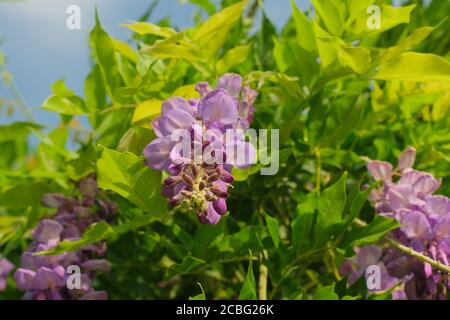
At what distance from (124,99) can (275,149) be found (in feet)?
0.93

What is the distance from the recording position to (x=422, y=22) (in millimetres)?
1465

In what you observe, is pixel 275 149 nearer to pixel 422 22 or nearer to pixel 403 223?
pixel 403 223

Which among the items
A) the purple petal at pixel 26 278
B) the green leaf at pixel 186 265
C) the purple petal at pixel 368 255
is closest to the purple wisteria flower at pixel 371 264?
the purple petal at pixel 368 255

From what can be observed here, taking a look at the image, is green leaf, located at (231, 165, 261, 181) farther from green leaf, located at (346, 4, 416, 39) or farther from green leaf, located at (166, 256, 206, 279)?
green leaf, located at (346, 4, 416, 39)

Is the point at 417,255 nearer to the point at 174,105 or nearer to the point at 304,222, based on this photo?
the point at 304,222

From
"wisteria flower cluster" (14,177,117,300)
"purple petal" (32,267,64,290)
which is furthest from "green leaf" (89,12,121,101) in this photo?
"purple petal" (32,267,64,290)

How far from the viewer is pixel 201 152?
0.77 meters

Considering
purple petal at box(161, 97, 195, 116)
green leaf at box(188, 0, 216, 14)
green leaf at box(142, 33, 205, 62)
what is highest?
green leaf at box(188, 0, 216, 14)

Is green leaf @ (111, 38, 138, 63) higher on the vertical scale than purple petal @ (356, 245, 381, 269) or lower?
higher

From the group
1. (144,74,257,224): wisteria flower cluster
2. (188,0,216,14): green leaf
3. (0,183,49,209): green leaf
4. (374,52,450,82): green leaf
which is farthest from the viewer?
(188,0,216,14): green leaf

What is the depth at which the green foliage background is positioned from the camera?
90 cm

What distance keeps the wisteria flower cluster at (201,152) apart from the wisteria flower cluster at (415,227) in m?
0.26

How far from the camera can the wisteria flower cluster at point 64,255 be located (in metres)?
1.00

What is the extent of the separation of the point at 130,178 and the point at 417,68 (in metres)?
0.36
